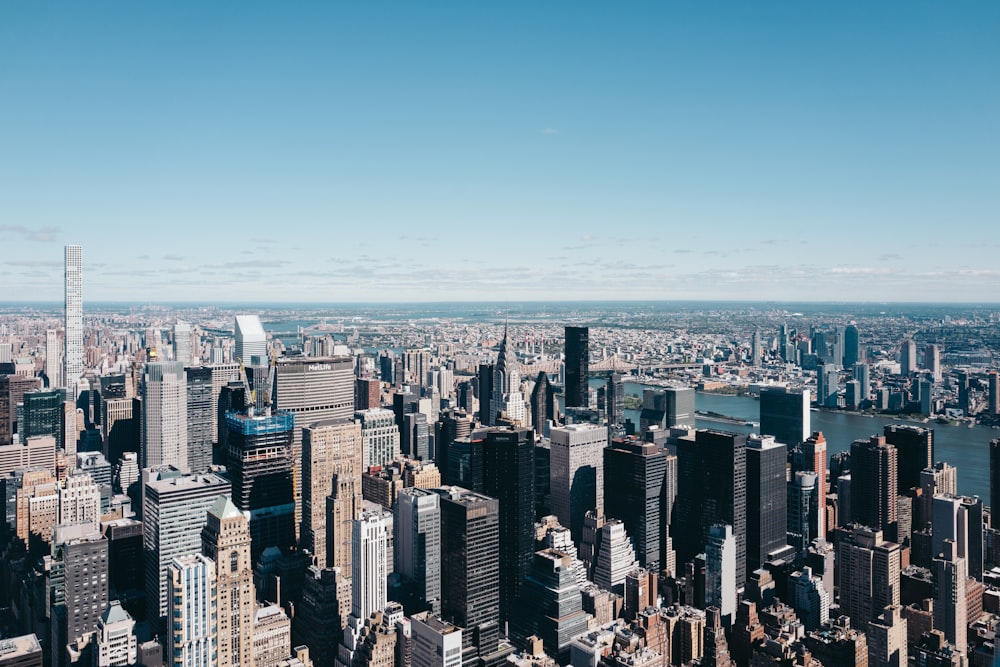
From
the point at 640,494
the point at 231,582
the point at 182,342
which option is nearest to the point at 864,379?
the point at 640,494

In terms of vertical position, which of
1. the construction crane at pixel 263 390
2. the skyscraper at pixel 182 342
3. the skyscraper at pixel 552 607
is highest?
the skyscraper at pixel 182 342

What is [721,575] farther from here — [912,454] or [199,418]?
[199,418]

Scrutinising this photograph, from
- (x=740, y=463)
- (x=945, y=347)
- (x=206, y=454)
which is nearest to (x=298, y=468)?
(x=206, y=454)

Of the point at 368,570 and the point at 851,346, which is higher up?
the point at 851,346

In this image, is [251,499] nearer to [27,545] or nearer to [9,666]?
[27,545]

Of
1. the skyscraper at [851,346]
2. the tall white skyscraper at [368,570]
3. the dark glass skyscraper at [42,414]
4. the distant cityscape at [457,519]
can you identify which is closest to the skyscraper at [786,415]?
the distant cityscape at [457,519]

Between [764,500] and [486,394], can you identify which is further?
[486,394]

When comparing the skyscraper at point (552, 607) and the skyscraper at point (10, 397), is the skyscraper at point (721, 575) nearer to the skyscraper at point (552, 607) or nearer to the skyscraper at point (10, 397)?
the skyscraper at point (552, 607)
